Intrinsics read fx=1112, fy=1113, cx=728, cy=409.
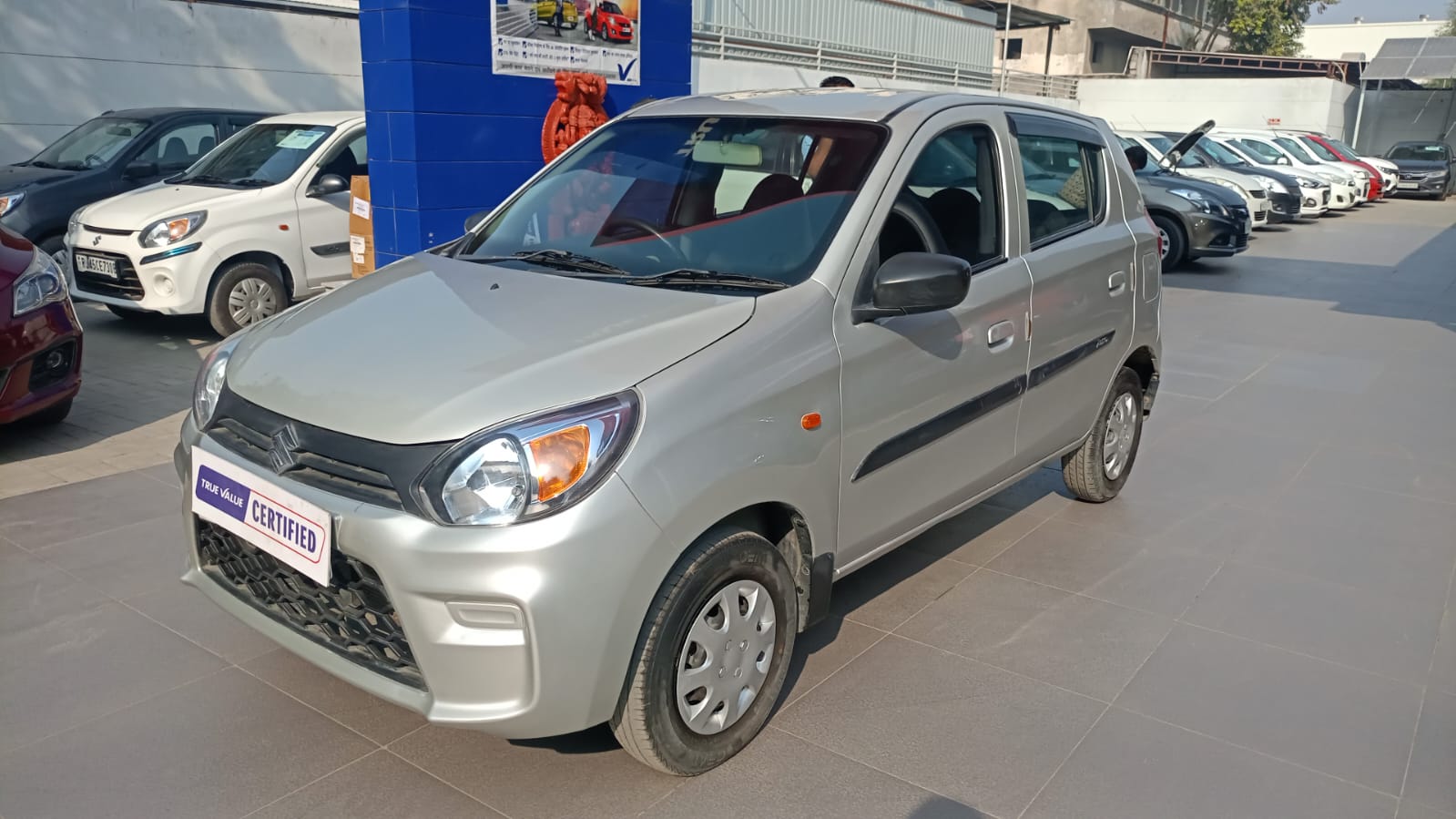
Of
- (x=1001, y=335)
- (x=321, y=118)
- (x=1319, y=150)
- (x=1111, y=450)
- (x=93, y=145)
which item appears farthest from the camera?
(x=1319, y=150)

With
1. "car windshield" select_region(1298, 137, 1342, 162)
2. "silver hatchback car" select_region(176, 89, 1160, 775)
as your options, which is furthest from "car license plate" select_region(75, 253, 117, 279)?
"car windshield" select_region(1298, 137, 1342, 162)

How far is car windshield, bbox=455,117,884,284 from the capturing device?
339 centimetres

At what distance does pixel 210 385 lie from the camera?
125 inches

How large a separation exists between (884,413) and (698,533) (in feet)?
2.85

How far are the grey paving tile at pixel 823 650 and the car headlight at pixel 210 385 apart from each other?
6.09 feet

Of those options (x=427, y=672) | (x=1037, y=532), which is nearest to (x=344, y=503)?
(x=427, y=672)

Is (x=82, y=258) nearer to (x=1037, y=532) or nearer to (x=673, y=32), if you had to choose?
(x=673, y=32)

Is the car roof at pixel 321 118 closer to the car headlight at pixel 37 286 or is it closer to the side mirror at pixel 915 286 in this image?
the car headlight at pixel 37 286

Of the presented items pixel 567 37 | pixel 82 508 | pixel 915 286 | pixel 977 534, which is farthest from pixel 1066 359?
pixel 567 37

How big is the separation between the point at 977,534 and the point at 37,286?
479cm

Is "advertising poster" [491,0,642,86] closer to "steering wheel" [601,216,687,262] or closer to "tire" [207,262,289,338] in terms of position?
"tire" [207,262,289,338]

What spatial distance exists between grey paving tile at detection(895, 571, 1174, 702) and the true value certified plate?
81.6 inches

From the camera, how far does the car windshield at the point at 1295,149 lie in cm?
2144

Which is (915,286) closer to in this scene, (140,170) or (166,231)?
(166,231)
